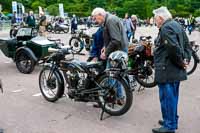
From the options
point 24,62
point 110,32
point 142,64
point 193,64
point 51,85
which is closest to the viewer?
point 110,32

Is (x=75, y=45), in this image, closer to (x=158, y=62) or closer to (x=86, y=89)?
(x=86, y=89)

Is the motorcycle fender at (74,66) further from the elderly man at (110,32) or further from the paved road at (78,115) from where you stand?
the paved road at (78,115)

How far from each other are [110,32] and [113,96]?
112 centimetres

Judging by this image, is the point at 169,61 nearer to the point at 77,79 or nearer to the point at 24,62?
the point at 77,79

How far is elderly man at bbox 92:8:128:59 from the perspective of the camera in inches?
266

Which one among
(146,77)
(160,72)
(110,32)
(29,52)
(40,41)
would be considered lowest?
(146,77)

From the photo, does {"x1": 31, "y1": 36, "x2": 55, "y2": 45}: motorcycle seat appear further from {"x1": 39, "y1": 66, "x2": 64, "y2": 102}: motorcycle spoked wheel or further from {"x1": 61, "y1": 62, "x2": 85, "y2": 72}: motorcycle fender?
{"x1": 61, "y1": 62, "x2": 85, "y2": 72}: motorcycle fender

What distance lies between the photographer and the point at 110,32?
6.78m

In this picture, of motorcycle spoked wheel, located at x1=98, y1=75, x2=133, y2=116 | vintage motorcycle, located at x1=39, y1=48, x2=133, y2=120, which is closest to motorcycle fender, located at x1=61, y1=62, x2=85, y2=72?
vintage motorcycle, located at x1=39, y1=48, x2=133, y2=120

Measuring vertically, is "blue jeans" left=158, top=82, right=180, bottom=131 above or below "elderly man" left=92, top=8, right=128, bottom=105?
below

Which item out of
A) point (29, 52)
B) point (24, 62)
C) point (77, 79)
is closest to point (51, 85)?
point (77, 79)

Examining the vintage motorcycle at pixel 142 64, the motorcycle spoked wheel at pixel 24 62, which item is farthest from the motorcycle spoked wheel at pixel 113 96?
the motorcycle spoked wheel at pixel 24 62

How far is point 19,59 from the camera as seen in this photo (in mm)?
10891

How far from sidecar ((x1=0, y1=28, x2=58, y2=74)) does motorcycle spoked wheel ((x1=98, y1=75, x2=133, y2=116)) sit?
166 inches
